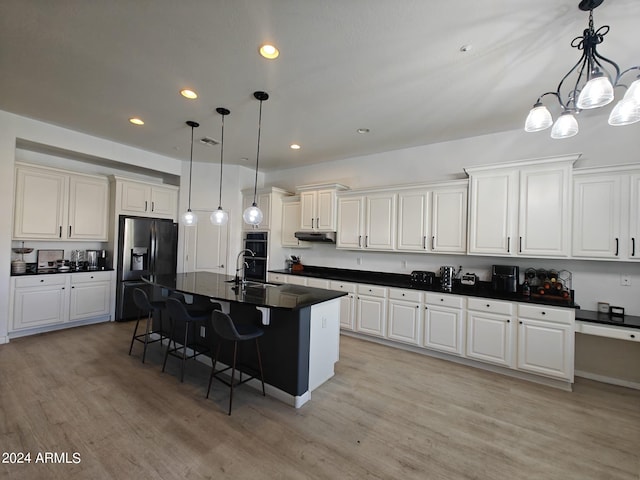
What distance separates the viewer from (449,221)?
379 cm

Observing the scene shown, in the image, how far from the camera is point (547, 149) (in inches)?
136

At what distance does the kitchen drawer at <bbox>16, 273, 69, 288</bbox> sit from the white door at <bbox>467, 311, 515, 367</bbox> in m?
5.81

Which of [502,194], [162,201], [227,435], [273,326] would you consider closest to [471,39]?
[502,194]

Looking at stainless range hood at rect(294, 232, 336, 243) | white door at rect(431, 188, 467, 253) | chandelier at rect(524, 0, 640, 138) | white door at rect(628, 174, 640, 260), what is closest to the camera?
chandelier at rect(524, 0, 640, 138)

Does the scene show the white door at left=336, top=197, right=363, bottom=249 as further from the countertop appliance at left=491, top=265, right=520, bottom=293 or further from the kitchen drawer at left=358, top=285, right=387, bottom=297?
the countertop appliance at left=491, top=265, right=520, bottom=293

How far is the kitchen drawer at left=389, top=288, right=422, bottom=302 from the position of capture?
372 centimetres

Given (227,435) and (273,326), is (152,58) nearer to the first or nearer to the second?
(273,326)

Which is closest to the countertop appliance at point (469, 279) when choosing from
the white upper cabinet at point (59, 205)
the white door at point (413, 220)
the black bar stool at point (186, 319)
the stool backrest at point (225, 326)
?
the white door at point (413, 220)

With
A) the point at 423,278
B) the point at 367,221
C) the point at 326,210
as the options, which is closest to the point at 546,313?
the point at 423,278

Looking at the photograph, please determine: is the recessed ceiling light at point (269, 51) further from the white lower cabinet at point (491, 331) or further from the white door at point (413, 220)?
the white lower cabinet at point (491, 331)

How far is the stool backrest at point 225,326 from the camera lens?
2.38m

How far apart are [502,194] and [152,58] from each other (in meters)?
3.90

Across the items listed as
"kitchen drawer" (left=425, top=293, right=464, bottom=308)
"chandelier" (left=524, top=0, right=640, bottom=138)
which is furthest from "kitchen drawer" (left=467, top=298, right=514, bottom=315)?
"chandelier" (left=524, top=0, right=640, bottom=138)

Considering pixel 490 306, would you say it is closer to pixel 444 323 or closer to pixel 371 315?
pixel 444 323
